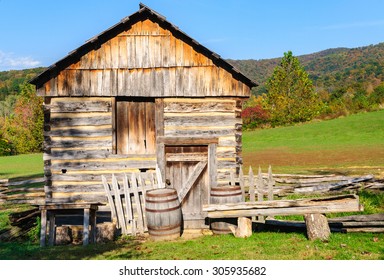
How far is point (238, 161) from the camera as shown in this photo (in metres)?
11.7

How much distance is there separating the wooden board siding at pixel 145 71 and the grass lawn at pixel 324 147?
1177cm

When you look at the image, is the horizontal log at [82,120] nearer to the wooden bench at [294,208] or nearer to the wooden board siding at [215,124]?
the wooden board siding at [215,124]

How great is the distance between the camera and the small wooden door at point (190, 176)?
11594 mm

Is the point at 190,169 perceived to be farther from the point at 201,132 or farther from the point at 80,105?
the point at 80,105

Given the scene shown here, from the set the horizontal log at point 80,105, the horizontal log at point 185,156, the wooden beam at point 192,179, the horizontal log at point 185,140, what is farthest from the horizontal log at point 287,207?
the horizontal log at point 80,105

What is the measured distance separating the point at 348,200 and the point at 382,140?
1251 inches

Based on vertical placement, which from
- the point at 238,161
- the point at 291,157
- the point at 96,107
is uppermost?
the point at 96,107

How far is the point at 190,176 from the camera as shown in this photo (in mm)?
11594

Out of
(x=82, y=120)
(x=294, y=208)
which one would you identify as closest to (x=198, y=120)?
(x=82, y=120)

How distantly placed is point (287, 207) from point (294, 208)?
166 mm

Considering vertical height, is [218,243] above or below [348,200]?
below
